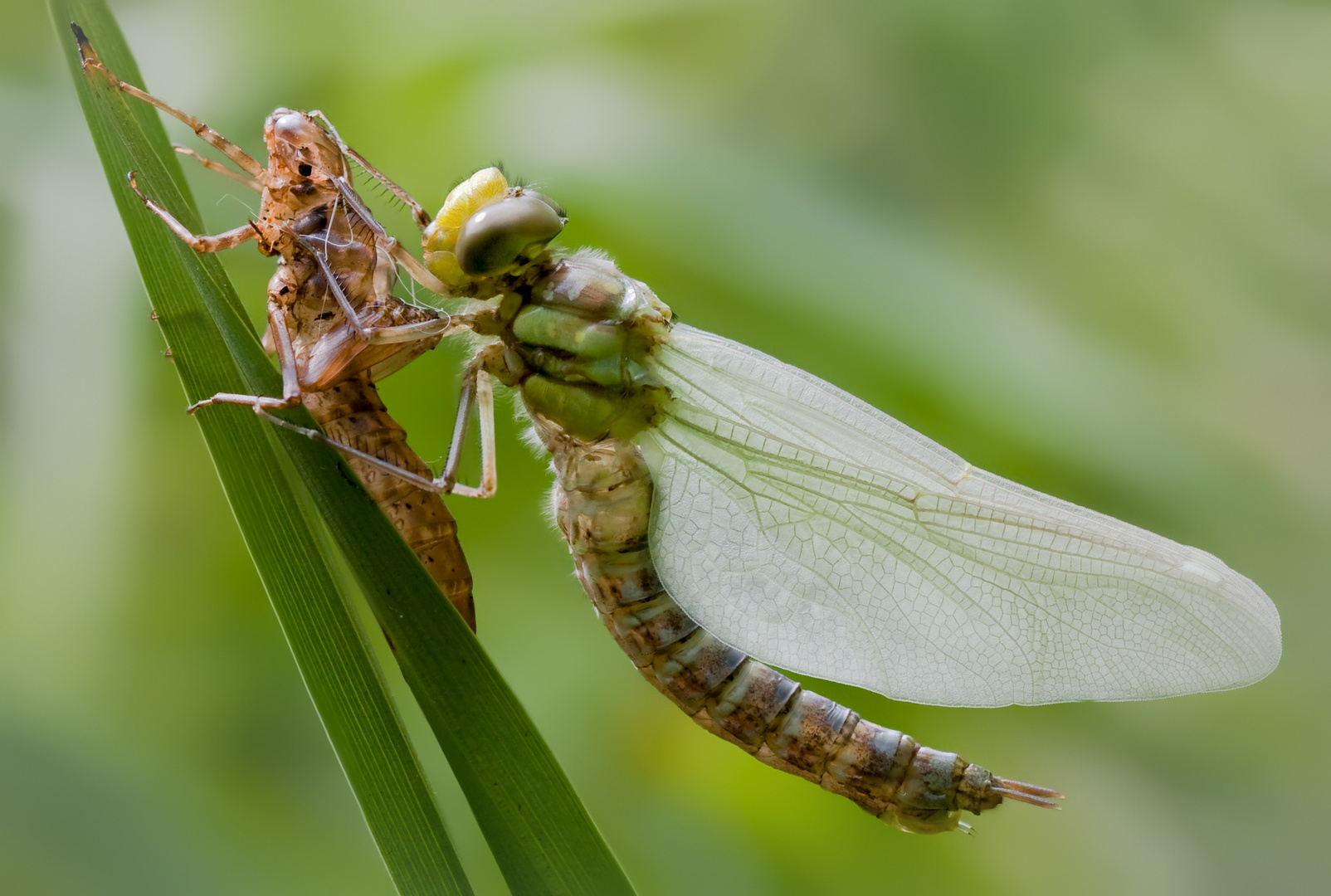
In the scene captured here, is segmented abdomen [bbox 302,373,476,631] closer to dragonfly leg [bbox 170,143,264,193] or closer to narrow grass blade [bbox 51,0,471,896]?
narrow grass blade [bbox 51,0,471,896]

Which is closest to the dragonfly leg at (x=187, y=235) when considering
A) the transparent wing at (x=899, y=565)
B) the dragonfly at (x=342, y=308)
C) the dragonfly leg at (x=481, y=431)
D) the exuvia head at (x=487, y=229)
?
the dragonfly at (x=342, y=308)

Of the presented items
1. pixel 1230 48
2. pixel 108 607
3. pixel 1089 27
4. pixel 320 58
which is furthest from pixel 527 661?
pixel 1230 48

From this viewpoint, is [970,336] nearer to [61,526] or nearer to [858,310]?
[858,310]

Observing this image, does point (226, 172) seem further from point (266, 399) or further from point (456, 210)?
point (266, 399)

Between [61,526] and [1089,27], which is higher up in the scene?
[1089,27]

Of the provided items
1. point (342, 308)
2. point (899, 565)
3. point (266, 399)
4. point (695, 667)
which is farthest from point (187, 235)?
point (899, 565)

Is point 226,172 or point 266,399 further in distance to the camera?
point 226,172
